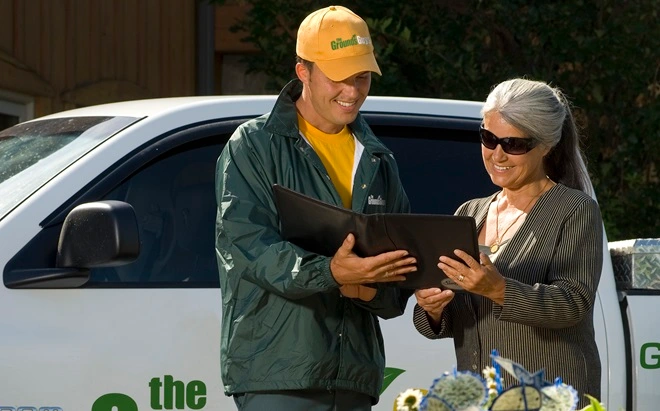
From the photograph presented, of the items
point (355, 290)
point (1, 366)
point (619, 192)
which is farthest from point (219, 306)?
point (619, 192)

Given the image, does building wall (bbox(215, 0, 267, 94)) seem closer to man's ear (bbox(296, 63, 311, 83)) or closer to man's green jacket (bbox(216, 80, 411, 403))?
man's ear (bbox(296, 63, 311, 83))

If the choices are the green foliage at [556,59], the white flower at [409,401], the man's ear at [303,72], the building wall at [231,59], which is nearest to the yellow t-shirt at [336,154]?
the man's ear at [303,72]

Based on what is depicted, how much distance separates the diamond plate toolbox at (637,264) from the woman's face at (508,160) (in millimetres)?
1102

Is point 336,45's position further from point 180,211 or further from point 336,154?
point 180,211

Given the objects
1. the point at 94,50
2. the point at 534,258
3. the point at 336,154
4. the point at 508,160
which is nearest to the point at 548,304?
the point at 534,258

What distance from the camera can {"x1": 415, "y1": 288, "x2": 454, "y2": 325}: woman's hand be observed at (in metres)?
3.48

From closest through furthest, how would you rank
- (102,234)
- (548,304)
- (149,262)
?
1. (548,304)
2. (102,234)
3. (149,262)

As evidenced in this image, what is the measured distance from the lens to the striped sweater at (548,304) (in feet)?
11.3

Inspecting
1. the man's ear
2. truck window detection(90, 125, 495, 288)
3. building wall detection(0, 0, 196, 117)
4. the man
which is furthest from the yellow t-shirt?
building wall detection(0, 0, 196, 117)

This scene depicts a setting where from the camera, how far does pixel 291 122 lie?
3701mm

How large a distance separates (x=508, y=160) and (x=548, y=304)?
0.41m

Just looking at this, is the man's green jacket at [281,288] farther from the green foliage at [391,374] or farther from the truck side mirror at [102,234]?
the green foliage at [391,374]

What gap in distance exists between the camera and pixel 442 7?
319 inches

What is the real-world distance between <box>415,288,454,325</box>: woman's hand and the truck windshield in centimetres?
145
